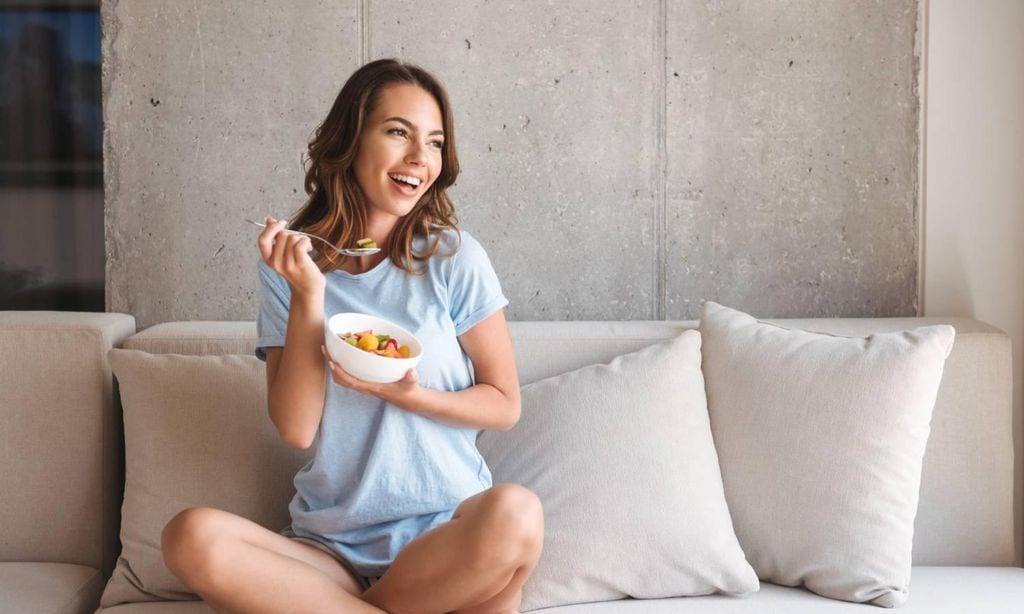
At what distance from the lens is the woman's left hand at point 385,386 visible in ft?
5.29

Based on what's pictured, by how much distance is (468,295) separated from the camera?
1.86m

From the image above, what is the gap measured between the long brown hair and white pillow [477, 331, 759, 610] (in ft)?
1.35

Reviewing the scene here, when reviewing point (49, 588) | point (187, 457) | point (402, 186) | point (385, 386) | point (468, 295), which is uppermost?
point (402, 186)

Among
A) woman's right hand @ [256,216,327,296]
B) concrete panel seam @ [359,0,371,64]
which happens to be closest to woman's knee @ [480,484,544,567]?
woman's right hand @ [256,216,327,296]

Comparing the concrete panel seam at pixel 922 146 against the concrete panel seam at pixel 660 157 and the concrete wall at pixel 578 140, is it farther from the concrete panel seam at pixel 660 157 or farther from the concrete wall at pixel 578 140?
the concrete panel seam at pixel 660 157

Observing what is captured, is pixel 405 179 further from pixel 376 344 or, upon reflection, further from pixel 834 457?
pixel 834 457

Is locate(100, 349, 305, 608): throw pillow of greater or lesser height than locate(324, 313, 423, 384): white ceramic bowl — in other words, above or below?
below

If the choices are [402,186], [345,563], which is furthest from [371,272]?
[345,563]

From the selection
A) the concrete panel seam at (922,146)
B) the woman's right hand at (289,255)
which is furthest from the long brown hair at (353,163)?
the concrete panel seam at (922,146)

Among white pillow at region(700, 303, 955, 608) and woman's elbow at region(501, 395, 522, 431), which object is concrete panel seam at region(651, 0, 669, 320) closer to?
white pillow at region(700, 303, 955, 608)

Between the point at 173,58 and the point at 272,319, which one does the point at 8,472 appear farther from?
the point at 173,58

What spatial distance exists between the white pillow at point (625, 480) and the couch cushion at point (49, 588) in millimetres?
783

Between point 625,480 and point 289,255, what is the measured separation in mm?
732

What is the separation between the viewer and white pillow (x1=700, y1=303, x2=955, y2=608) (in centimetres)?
190
